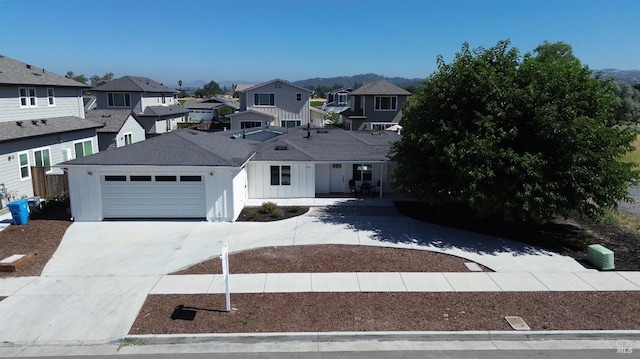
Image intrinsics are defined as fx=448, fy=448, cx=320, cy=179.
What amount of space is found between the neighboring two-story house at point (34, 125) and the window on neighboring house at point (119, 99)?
1829 cm

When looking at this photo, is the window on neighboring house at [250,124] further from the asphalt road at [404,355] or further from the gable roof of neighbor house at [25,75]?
the asphalt road at [404,355]

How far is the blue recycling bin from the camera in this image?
650 inches

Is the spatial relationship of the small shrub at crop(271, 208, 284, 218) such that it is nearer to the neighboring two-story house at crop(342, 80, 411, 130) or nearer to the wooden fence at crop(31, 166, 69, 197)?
the wooden fence at crop(31, 166, 69, 197)

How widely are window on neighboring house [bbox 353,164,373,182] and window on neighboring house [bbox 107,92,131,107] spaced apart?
32078mm

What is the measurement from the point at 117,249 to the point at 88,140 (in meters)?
15.4

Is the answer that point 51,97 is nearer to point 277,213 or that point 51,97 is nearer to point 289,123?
point 277,213

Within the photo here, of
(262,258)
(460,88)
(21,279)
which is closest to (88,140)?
(21,279)

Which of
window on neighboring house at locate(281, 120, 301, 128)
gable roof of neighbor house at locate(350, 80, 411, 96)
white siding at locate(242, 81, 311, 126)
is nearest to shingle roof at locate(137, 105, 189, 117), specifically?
white siding at locate(242, 81, 311, 126)

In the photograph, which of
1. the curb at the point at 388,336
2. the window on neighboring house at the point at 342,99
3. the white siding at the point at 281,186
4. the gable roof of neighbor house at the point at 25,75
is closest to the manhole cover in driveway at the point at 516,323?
the curb at the point at 388,336

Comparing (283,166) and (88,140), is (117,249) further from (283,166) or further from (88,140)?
(88,140)

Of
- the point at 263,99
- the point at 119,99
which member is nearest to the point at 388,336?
the point at 263,99

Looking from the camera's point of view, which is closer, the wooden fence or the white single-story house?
the white single-story house

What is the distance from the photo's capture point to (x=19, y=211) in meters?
16.6

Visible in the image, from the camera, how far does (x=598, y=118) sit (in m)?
14.8
